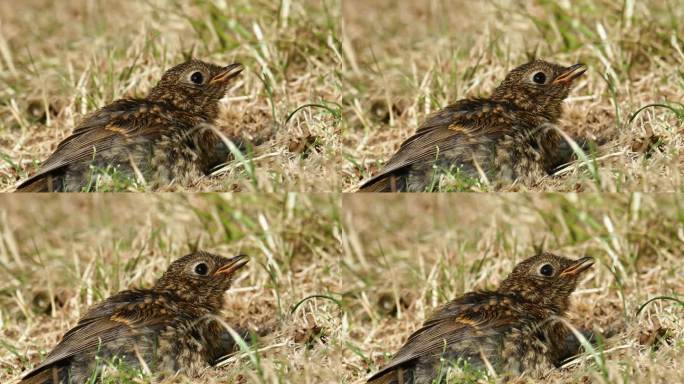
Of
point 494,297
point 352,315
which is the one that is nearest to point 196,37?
point 352,315

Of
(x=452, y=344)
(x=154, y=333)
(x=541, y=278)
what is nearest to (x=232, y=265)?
(x=154, y=333)

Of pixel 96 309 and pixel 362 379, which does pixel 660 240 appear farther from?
pixel 96 309

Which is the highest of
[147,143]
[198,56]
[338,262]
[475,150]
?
[198,56]

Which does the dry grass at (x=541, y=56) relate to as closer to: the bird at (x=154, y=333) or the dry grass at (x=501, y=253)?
the dry grass at (x=501, y=253)

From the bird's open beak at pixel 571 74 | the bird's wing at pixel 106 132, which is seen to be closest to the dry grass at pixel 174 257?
the bird's wing at pixel 106 132

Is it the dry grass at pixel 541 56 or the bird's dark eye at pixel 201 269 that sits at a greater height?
the dry grass at pixel 541 56

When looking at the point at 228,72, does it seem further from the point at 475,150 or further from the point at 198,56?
the point at 475,150

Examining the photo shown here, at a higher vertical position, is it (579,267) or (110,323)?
(110,323)
